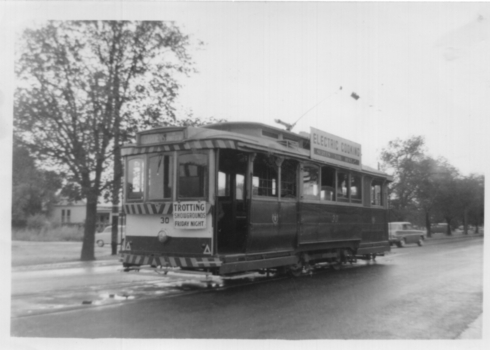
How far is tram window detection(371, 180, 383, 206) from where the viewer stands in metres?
15.5

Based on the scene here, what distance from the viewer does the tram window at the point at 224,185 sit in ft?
34.8

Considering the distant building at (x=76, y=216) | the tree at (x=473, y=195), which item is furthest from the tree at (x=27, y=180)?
the distant building at (x=76, y=216)

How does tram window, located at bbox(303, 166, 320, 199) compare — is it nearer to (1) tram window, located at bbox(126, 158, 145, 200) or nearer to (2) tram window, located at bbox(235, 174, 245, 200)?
(2) tram window, located at bbox(235, 174, 245, 200)

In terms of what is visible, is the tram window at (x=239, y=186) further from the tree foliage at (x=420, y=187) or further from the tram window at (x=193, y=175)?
the tree foliage at (x=420, y=187)

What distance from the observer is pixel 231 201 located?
34.8ft

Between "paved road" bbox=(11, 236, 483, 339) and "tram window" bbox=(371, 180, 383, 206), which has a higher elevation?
"tram window" bbox=(371, 180, 383, 206)

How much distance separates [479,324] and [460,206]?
8.32 metres

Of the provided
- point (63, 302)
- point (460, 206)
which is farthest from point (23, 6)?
point (460, 206)

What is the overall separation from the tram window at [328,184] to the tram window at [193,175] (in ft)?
13.5

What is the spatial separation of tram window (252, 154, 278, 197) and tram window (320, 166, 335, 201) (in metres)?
2.15

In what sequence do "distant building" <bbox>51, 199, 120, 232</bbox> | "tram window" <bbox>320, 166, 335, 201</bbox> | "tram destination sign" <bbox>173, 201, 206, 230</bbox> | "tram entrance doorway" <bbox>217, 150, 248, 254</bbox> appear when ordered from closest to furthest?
"tram destination sign" <bbox>173, 201, 206, 230</bbox>, "tram entrance doorway" <bbox>217, 150, 248, 254</bbox>, "tram window" <bbox>320, 166, 335, 201</bbox>, "distant building" <bbox>51, 199, 120, 232</bbox>

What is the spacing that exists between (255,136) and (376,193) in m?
6.54

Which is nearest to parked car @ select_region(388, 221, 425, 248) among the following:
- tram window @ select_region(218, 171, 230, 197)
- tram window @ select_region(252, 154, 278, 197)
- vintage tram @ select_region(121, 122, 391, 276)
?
vintage tram @ select_region(121, 122, 391, 276)

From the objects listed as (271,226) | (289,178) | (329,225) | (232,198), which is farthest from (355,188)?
(232,198)
